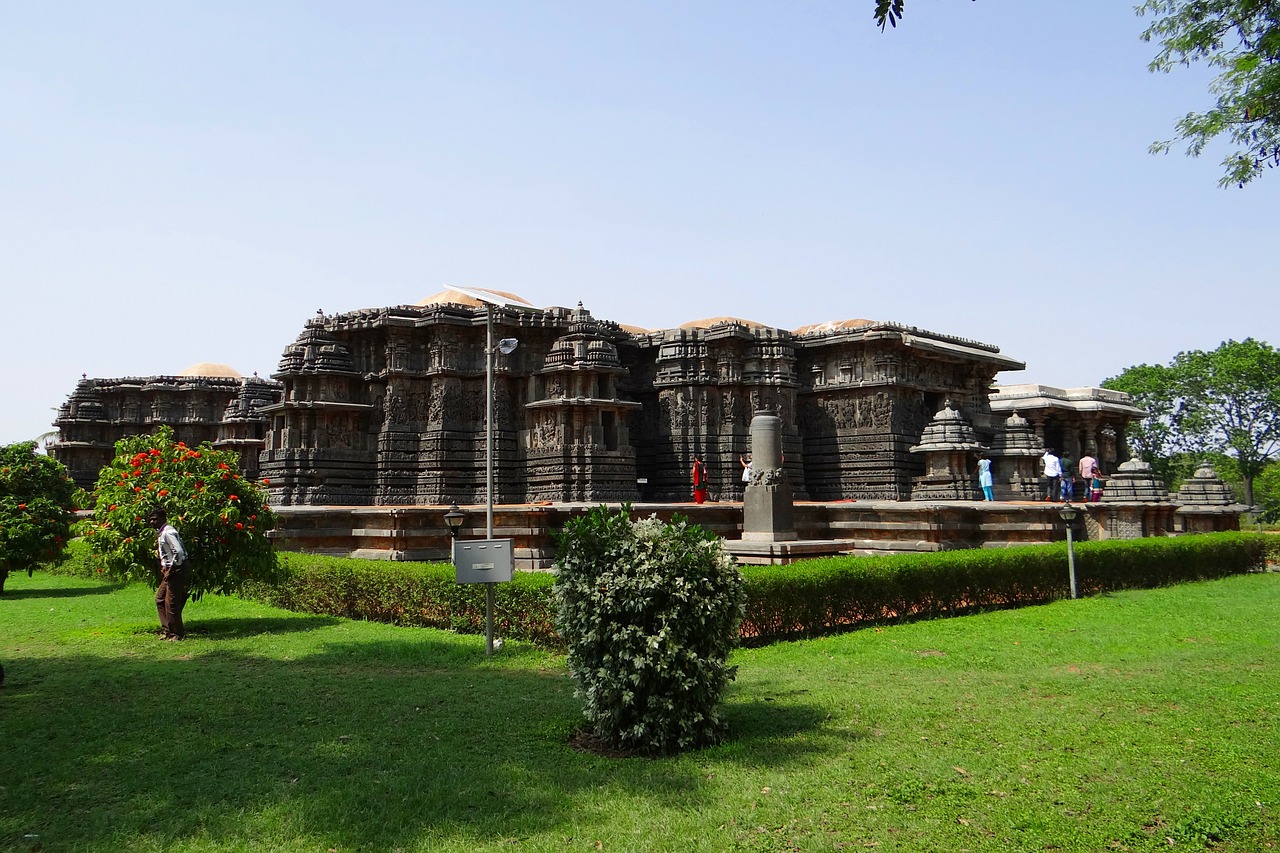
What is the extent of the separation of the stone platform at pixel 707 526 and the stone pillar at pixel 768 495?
103 centimetres

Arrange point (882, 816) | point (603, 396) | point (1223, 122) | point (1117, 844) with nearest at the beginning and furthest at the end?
point (1117, 844) < point (882, 816) < point (1223, 122) < point (603, 396)

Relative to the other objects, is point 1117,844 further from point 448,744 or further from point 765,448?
point 765,448

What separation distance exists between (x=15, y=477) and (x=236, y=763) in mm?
16008

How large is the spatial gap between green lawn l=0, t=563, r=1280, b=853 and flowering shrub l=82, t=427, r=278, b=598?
1.68 meters

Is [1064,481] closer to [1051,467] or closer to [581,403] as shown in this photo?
[1051,467]

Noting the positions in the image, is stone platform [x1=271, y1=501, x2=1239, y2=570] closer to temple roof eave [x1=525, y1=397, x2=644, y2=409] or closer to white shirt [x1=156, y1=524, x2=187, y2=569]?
temple roof eave [x1=525, y1=397, x2=644, y2=409]

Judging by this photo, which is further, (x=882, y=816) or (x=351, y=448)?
(x=351, y=448)

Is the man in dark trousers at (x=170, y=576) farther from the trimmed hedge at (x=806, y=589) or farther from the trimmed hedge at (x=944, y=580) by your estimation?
the trimmed hedge at (x=944, y=580)

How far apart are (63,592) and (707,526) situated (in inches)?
496

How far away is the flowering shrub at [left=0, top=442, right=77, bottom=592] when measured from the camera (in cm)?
1620

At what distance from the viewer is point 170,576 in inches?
424

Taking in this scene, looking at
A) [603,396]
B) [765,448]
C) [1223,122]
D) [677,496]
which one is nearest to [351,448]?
[603,396]

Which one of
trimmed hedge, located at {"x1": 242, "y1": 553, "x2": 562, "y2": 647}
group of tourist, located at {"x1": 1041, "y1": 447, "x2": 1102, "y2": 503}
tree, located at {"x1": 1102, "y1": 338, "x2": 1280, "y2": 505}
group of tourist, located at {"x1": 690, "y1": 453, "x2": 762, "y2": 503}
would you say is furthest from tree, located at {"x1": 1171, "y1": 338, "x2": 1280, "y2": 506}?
trimmed hedge, located at {"x1": 242, "y1": 553, "x2": 562, "y2": 647}

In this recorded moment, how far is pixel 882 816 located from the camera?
15.7 feet
